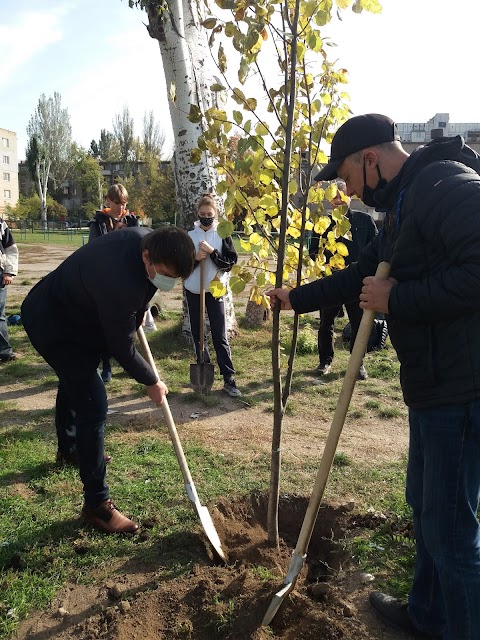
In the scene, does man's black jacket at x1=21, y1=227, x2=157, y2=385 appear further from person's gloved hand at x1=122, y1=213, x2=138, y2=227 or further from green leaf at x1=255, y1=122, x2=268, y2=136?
person's gloved hand at x1=122, y1=213, x2=138, y2=227

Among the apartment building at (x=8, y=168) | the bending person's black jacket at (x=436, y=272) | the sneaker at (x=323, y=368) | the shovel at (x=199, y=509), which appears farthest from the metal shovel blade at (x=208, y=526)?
the apartment building at (x=8, y=168)

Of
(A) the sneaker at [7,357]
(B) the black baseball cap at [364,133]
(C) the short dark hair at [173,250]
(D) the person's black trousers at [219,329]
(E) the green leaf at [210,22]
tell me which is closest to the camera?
(B) the black baseball cap at [364,133]

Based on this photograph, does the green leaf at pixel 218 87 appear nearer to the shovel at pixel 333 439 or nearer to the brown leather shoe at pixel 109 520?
the shovel at pixel 333 439

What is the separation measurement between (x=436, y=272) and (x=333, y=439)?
779 millimetres

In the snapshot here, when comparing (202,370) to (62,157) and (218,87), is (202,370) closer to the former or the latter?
(218,87)

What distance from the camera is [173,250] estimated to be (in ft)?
8.43

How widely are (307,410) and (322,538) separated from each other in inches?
89.5

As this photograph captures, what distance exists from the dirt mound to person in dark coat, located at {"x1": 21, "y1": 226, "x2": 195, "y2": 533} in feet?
1.81

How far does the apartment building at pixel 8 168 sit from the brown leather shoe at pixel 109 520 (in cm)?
7581

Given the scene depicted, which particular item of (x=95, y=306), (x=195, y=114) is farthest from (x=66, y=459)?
(x=195, y=114)

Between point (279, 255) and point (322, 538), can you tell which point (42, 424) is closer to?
point (322, 538)

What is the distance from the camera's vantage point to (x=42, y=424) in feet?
15.9

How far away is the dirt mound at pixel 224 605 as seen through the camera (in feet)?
7.79

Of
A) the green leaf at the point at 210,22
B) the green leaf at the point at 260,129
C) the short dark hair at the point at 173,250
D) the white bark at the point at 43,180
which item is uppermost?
the white bark at the point at 43,180
